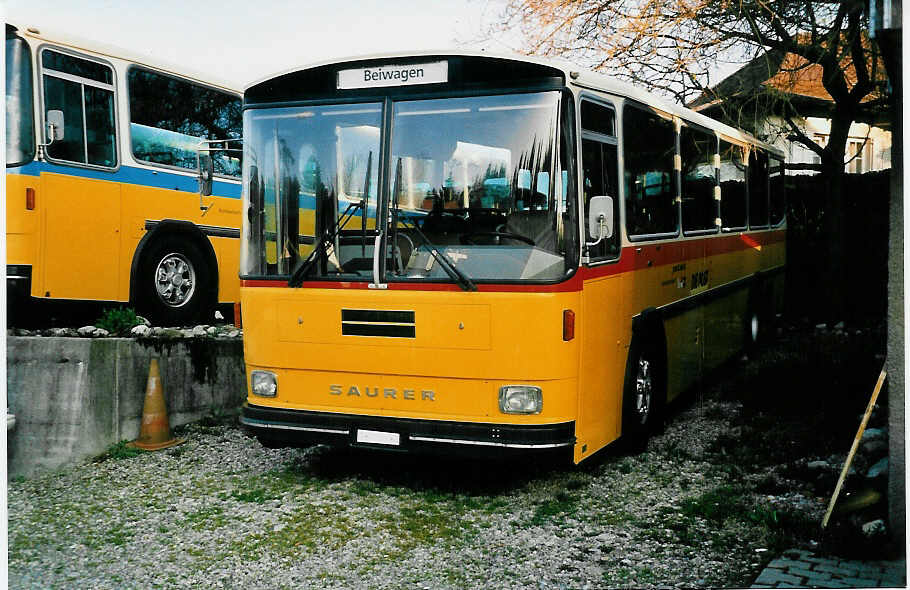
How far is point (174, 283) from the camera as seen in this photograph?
9.67 m

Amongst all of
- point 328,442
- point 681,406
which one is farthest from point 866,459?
point 328,442

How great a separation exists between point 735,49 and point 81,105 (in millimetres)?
6262

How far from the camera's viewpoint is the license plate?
20.0ft

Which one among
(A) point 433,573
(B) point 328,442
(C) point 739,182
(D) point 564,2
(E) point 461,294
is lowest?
(A) point 433,573

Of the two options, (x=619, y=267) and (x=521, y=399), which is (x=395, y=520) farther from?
(x=619, y=267)

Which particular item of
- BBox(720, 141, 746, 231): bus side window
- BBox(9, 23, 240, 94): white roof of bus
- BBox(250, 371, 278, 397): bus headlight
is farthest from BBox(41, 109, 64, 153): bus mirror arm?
BBox(720, 141, 746, 231): bus side window

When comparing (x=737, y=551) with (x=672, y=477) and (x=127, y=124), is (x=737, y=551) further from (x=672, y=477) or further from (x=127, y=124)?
(x=127, y=124)

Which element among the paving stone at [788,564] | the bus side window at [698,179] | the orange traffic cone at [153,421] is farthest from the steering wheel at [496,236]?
the orange traffic cone at [153,421]

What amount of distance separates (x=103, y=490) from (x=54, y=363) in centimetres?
125

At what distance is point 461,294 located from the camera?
5918mm

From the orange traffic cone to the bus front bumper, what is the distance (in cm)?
183

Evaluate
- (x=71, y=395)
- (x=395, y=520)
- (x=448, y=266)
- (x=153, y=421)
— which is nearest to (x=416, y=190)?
(x=448, y=266)

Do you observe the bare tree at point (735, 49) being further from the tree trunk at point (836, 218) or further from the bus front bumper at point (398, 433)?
the bus front bumper at point (398, 433)

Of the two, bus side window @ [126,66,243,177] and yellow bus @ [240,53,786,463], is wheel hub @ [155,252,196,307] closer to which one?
bus side window @ [126,66,243,177]
